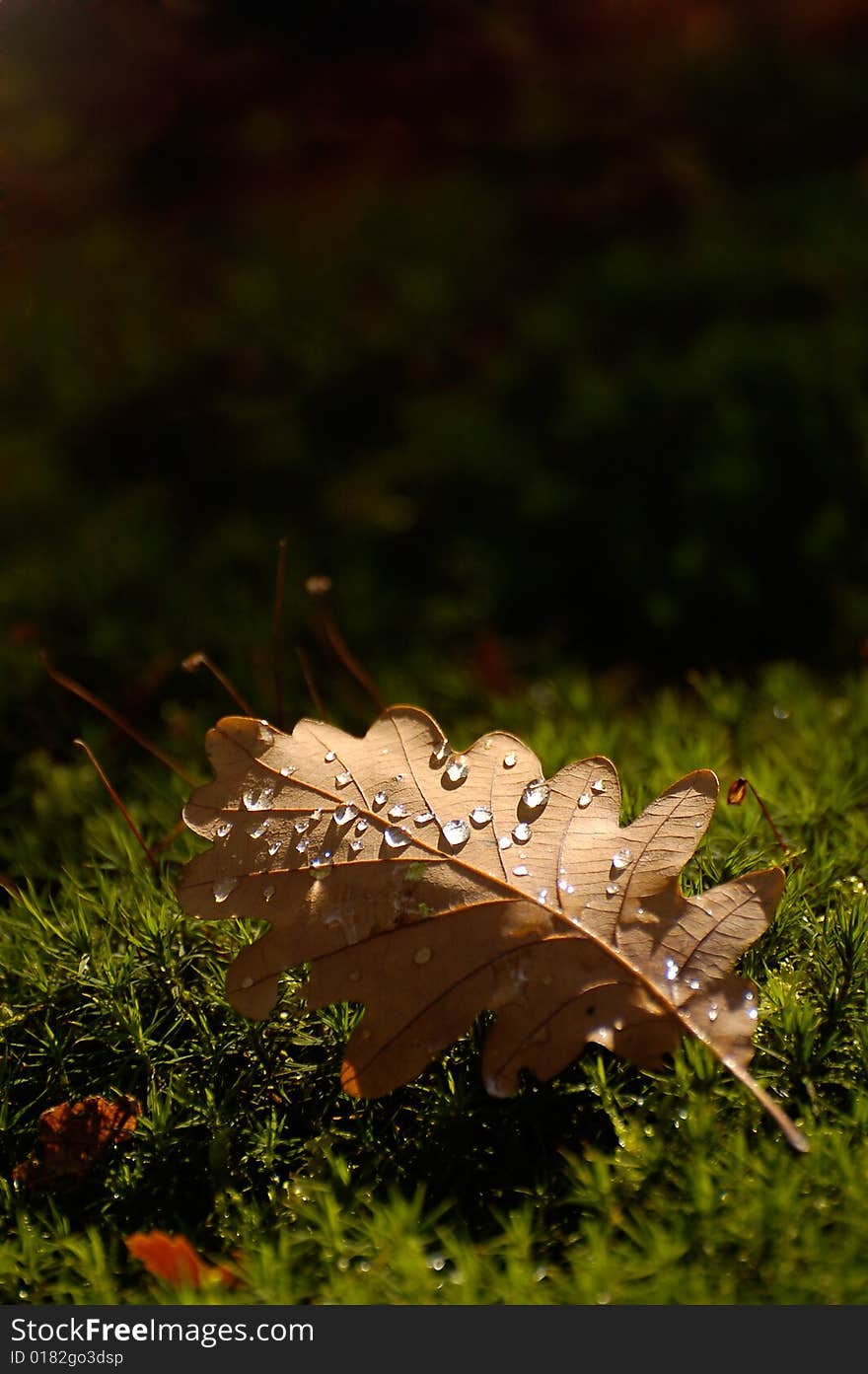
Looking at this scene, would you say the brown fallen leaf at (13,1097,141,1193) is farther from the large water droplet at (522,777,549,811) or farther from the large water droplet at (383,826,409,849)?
the large water droplet at (522,777,549,811)

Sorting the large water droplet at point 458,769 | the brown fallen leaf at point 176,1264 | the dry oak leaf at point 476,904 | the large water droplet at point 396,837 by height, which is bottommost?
the brown fallen leaf at point 176,1264

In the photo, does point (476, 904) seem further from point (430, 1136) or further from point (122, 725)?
point (122, 725)

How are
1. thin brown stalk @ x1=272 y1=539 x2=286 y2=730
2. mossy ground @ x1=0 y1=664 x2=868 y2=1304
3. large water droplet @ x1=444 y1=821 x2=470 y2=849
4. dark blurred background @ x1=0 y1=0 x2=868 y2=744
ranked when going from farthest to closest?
dark blurred background @ x1=0 y1=0 x2=868 y2=744, thin brown stalk @ x1=272 y1=539 x2=286 y2=730, large water droplet @ x1=444 y1=821 x2=470 y2=849, mossy ground @ x1=0 y1=664 x2=868 y2=1304

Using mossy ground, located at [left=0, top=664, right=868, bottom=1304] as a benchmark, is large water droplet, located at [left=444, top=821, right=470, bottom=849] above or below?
above

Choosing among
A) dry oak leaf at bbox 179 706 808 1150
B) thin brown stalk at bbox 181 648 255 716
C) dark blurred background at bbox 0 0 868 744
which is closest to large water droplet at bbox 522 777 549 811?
dry oak leaf at bbox 179 706 808 1150

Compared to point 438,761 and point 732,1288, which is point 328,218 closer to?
point 438,761

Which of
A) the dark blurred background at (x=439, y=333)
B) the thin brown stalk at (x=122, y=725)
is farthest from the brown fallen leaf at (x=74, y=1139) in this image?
the dark blurred background at (x=439, y=333)

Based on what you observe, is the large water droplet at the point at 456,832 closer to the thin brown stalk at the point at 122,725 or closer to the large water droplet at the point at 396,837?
the large water droplet at the point at 396,837
